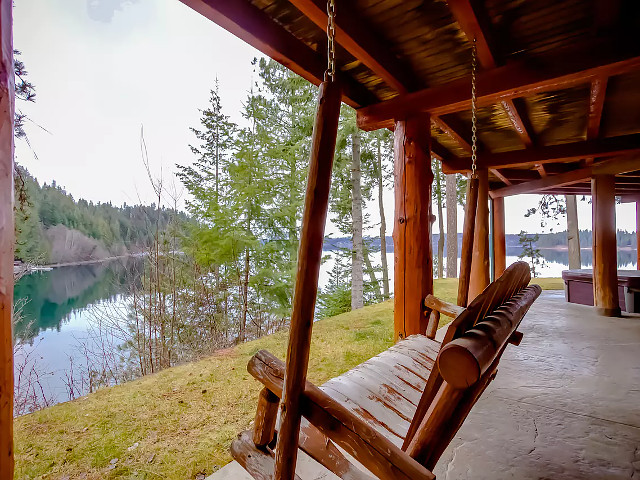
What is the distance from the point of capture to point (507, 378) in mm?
2670

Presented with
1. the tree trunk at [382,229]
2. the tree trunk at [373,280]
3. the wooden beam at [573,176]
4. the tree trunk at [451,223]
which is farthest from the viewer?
the tree trunk at [382,229]

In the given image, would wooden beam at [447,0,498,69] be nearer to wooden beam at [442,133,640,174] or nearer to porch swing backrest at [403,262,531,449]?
porch swing backrest at [403,262,531,449]

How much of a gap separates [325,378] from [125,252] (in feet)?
18.1

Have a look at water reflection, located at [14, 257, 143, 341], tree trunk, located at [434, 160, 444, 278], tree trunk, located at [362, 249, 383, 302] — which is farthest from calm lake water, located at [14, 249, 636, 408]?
tree trunk, located at [434, 160, 444, 278]

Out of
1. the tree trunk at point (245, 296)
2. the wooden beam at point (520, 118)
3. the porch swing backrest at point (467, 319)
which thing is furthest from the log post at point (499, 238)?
the porch swing backrest at point (467, 319)

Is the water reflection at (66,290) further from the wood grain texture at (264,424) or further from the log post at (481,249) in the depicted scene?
the log post at (481,249)

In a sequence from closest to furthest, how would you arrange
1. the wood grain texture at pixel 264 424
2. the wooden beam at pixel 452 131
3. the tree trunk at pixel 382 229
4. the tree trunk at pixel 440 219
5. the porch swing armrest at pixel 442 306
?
the wood grain texture at pixel 264 424
the porch swing armrest at pixel 442 306
the wooden beam at pixel 452 131
the tree trunk at pixel 440 219
the tree trunk at pixel 382 229

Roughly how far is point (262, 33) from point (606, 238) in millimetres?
5196

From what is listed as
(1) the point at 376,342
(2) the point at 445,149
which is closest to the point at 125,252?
(1) the point at 376,342

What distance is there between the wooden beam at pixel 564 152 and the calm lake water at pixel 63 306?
14.6 ft

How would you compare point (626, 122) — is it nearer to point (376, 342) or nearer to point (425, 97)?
point (425, 97)

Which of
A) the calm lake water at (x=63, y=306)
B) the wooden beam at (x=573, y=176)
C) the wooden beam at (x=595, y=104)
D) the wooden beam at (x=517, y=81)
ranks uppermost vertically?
the wooden beam at (x=595, y=104)

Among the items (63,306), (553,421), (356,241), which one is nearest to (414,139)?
(553,421)

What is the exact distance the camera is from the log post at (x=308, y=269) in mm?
1038
